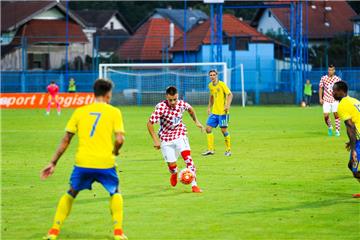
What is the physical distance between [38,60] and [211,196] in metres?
56.5

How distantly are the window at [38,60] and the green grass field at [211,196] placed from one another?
→ 42769 mm

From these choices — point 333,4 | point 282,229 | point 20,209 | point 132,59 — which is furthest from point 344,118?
point 333,4

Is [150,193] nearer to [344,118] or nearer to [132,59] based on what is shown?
[344,118]

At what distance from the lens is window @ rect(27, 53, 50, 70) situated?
68.6m

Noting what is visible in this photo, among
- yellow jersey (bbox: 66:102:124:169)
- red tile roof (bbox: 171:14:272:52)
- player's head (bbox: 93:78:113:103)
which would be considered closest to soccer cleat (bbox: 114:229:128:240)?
yellow jersey (bbox: 66:102:124:169)

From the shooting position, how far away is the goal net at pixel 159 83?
5388 cm

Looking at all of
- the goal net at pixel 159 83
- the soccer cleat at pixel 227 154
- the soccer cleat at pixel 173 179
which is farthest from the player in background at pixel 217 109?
the goal net at pixel 159 83

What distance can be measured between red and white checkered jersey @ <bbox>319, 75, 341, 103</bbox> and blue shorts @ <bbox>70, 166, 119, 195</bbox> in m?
18.1

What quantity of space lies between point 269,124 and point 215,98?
12.7 metres

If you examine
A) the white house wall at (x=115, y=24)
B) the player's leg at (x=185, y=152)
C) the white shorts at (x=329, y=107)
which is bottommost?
the player's leg at (x=185, y=152)

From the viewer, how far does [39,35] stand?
75.8 metres

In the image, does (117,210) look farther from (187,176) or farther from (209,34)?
(209,34)

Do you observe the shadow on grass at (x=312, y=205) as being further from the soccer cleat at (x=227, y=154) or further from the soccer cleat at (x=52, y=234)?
the soccer cleat at (x=227, y=154)

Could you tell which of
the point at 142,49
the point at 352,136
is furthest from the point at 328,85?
the point at 142,49
